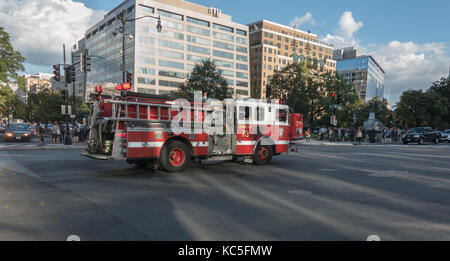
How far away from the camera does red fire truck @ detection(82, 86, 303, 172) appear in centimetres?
920

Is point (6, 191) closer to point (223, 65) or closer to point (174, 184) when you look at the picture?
point (174, 184)

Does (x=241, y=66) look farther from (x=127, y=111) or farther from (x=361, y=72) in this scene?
(x=127, y=111)

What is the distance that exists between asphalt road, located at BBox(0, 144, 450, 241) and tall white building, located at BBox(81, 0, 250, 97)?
260 feet

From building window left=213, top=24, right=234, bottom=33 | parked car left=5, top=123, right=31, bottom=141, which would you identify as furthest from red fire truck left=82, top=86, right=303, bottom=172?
building window left=213, top=24, right=234, bottom=33

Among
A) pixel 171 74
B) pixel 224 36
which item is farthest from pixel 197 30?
pixel 171 74

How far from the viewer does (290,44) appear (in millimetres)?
130000

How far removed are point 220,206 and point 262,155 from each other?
702 centimetres

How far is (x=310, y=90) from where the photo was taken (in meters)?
51.7

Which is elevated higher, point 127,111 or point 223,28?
point 223,28

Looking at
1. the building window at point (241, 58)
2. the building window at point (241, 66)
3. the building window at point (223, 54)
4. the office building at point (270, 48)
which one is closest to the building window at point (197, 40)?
the building window at point (223, 54)

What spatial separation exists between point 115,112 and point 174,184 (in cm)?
325

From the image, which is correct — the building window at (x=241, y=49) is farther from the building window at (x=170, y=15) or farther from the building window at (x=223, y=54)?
the building window at (x=170, y=15)

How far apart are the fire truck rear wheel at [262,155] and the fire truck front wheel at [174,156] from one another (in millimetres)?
3254

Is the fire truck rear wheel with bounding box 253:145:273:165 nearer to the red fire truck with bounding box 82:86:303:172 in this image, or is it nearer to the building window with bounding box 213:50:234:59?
the red fire truck with bounding box 82:86:303:172
